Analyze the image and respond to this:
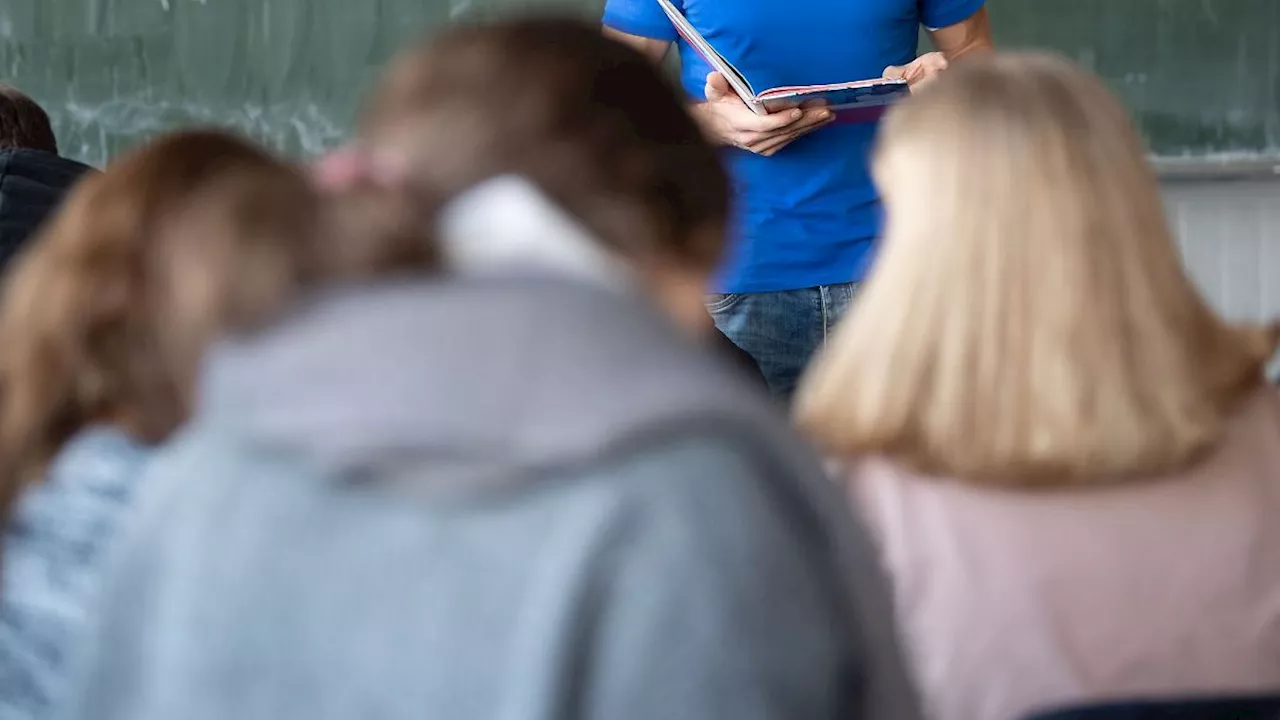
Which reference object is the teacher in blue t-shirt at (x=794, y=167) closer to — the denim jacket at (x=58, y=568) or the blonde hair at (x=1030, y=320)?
the blonde hair at (x=1030, y=320)

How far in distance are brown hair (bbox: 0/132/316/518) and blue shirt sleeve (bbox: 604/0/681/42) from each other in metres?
1.24

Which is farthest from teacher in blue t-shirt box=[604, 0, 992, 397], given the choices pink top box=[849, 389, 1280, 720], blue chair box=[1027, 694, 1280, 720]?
blue chair box=[1027, 694, 1280, 720]

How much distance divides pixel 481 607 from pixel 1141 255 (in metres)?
0.74

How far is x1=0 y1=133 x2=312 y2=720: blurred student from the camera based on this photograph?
0.89 meters

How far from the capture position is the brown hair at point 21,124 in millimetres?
2090

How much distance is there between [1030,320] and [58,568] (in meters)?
0.81

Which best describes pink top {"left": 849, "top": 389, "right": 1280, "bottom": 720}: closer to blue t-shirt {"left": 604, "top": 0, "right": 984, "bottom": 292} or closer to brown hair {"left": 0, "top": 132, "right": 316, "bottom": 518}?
brown hair {"left": 0, "top": 132, "right": 316, "bottom": 518}

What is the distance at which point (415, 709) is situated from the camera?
2.34 feet

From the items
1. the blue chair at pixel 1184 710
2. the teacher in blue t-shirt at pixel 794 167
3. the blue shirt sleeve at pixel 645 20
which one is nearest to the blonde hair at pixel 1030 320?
the blue chair at pixel 1184 710

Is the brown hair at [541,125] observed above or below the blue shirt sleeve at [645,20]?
above

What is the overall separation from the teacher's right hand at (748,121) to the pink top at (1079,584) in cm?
93

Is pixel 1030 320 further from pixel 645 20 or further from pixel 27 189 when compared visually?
pixel 27 189

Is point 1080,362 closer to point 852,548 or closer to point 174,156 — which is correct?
point 852,548

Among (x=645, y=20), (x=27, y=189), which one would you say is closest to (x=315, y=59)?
(x=645, y=20)
